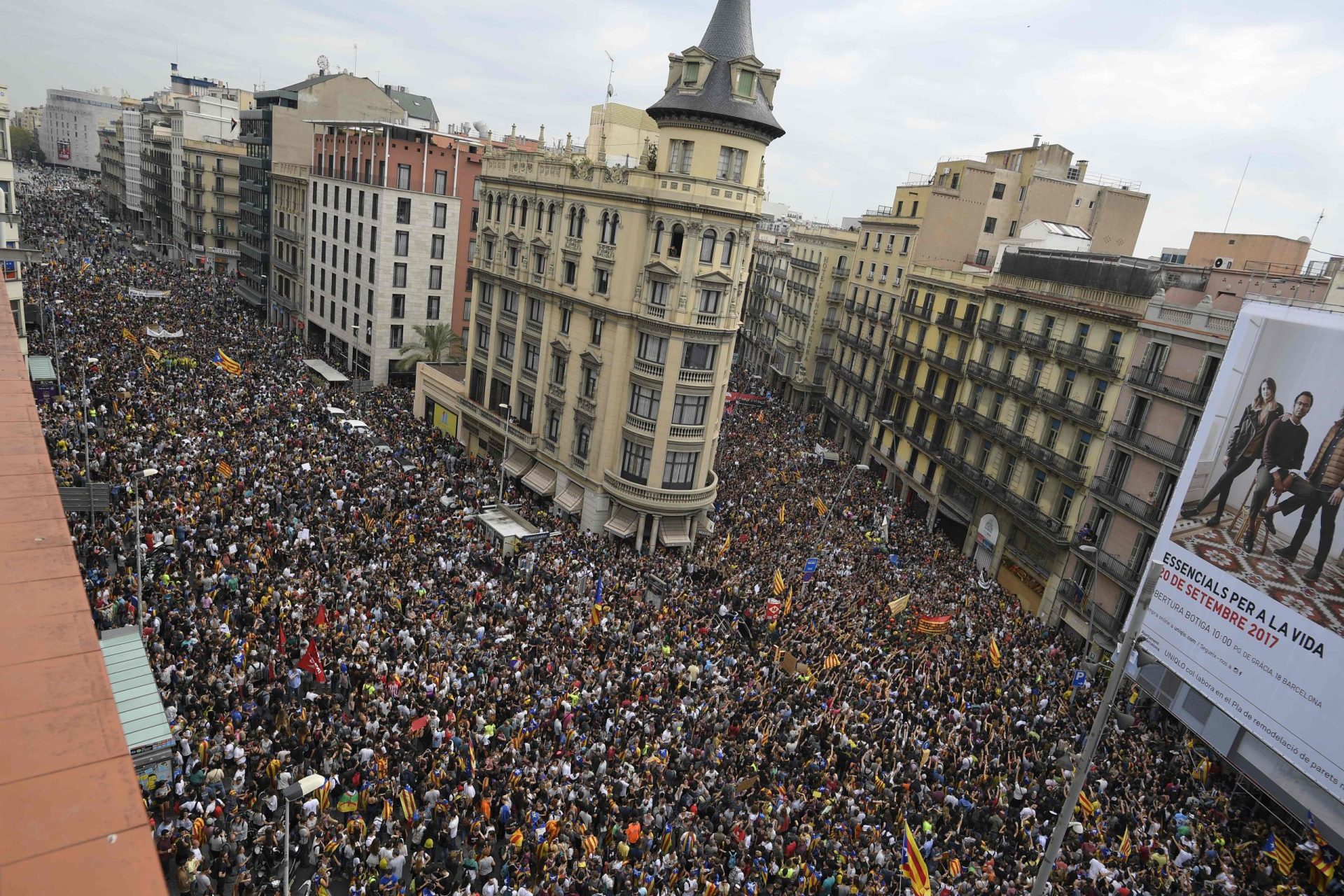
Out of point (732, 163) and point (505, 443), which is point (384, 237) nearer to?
point (505, 443)

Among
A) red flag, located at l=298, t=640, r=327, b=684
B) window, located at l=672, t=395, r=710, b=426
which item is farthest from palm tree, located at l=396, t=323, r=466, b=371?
red flag, located at l=298, t=640, r=327, b=684

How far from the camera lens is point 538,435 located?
44.0m

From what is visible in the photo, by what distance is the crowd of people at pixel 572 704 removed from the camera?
18.9m

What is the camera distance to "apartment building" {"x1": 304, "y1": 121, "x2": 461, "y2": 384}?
59.2 meters

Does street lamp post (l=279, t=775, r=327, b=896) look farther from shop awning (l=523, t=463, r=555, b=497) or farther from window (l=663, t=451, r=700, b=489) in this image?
shop awning (l=523, t=463, r=555, b=497)

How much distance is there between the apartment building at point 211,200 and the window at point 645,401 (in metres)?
81.9

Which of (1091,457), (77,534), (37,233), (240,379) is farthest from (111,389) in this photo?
(37,233)

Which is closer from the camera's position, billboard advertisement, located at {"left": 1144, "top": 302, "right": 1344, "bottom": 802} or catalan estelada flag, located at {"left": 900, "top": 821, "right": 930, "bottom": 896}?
catalan estelada flag, located at {"left": 900, "top": 821, "right": 930, "bottom": 896}

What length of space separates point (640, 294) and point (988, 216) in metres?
35.2

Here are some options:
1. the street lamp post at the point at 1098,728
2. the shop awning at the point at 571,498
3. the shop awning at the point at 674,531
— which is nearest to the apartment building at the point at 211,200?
the shop awning at the point at 571,498

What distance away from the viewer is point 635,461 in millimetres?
39156

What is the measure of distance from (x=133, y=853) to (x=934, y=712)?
2430 cm

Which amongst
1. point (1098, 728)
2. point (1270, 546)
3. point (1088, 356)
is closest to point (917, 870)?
point (1098, 728)

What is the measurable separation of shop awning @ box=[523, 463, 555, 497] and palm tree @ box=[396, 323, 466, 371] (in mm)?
18524
